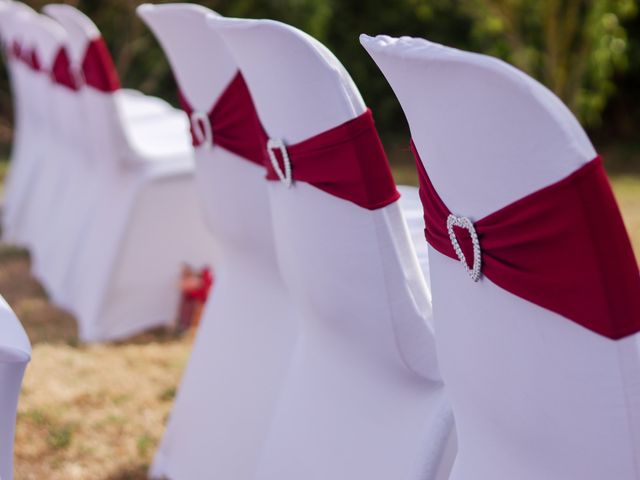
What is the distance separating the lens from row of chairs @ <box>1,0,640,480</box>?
40.2 inches

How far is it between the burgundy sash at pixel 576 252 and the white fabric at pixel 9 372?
2.26ft

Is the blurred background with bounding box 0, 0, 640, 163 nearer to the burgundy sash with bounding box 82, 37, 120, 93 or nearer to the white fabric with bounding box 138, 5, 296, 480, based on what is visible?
the burgundy sash with bounding box 82, 37, 120, 93

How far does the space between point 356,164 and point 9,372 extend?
0.56 metres

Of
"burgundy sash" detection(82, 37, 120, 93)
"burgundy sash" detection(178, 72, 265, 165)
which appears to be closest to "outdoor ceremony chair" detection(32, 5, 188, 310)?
"burgundy sash" detection(82, 37, 120, 93)

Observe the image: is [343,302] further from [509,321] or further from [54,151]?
[54,151]

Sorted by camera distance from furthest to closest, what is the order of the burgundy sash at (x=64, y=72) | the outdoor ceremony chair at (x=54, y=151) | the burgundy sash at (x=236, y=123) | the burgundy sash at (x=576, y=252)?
1. the outdoor ceremony chair at (x=54, y=151)
2. the burgundy sash at (x=64, y=72)
3. the burgundy sash at (x=236, y=123)
4. the burgundy sash at (x=576, y=252)

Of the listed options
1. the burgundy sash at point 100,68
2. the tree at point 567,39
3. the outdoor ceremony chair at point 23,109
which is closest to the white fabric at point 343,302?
the burgundy sash at point 100,68

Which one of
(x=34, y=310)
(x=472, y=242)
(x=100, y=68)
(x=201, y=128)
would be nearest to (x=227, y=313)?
(x=201, y=128)

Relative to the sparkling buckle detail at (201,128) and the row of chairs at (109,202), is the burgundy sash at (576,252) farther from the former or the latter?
the row of chairs at (109,202)

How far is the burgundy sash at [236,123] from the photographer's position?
203 centimetres

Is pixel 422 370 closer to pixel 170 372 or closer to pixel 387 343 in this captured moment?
pixel 387 343

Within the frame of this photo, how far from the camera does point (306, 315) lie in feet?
6.03

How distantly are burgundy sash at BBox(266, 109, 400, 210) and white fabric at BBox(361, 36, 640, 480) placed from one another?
0.73ft

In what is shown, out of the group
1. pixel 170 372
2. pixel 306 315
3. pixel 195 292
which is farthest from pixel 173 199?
pixel 306 315
